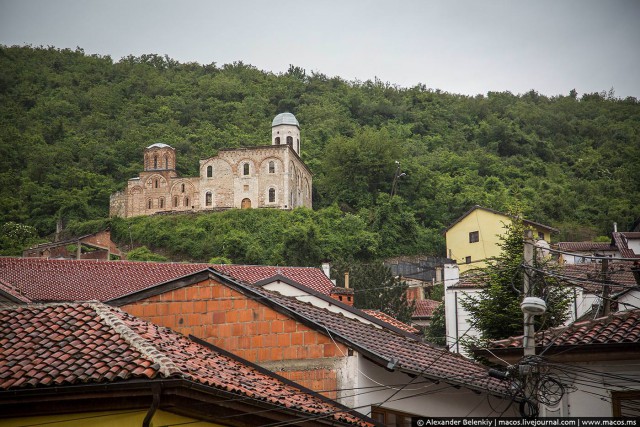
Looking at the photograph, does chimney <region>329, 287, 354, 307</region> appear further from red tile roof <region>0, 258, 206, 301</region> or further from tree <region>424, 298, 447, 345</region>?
tree <region>424, 298, 447, 345</region>

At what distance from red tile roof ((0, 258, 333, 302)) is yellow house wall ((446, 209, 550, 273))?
88.5ft

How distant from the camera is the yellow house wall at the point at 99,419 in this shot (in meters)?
11.0

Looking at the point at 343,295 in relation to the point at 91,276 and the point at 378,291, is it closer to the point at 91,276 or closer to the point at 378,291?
the point at 91,276

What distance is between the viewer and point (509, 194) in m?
106

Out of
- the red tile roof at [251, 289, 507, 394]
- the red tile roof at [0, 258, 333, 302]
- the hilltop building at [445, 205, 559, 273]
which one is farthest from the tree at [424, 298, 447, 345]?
the red tile roof at [251, 289, 507, 394]

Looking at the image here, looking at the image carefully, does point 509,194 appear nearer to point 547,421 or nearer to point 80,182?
point 80,182

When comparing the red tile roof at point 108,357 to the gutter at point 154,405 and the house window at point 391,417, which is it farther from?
the house window at point 391,417

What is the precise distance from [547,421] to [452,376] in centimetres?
496

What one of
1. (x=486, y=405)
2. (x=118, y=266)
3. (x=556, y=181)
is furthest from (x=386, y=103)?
(x=486, y=405)

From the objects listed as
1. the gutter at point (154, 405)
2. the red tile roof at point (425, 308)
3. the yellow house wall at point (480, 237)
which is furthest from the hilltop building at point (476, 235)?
the gutter at point (154, 405)

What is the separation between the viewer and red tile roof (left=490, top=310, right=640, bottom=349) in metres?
13.5

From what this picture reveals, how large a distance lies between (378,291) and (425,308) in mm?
5197

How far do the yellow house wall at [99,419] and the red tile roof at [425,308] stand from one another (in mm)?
48579

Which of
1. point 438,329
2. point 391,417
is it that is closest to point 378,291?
point 438,329
